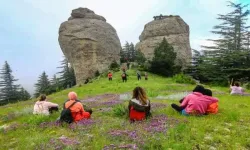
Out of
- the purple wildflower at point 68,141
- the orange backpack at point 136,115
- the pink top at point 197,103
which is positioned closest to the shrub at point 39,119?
the purple wildflower at point 68,141

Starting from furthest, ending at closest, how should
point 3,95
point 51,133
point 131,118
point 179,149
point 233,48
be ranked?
1. point 3,95
2. point 233,48
3. point 131,118
4. point 51,133
5. point 179,149

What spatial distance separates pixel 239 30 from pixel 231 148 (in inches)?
2185

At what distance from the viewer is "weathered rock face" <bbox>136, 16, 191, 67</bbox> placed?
72.9m

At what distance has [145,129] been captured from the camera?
10.1 meters

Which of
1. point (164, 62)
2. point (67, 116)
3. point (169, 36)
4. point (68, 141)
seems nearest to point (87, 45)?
point (164, 62)

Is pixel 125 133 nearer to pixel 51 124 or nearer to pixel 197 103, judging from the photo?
pixel 51 124

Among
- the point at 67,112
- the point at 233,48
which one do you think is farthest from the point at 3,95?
the point at 67,112

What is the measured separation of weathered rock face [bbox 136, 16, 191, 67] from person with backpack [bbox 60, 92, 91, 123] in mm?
59829

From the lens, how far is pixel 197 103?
13023 mm

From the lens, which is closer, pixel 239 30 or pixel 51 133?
pixel 51 133

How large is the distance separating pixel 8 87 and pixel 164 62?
4895 centimetres

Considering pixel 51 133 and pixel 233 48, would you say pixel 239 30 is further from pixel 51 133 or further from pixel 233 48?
pixel 51 133

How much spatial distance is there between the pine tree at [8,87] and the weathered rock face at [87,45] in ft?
68.1

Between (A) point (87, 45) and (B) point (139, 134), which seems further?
(A) point (87, 45)
